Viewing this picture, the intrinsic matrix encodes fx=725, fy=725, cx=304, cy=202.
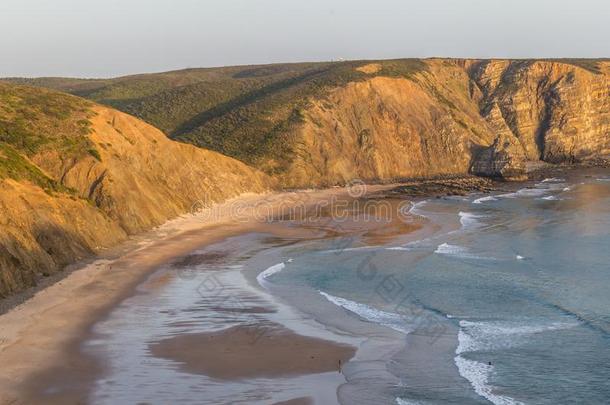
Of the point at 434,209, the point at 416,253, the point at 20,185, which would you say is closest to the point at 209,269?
the point at 20,185

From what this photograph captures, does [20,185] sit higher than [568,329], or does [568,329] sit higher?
[20,185]

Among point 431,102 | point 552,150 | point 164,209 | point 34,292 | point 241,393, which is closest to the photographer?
point 241,393

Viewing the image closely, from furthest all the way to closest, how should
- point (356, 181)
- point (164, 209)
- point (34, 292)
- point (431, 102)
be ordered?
point (431, 102)
point (356, 181)
point (164, 209)
point (34, 292)

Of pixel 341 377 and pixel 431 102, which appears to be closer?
pixel 341 377

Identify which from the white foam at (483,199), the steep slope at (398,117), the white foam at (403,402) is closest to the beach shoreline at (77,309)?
the white foam at (403,402)

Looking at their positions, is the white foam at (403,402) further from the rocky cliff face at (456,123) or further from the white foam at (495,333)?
the rocky cliff face at (456,123)

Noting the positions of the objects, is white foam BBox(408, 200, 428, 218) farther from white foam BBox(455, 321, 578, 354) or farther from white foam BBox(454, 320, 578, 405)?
white foam BBox(454, 320, 578, 405)

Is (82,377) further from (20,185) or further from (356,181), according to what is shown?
(356,181)
